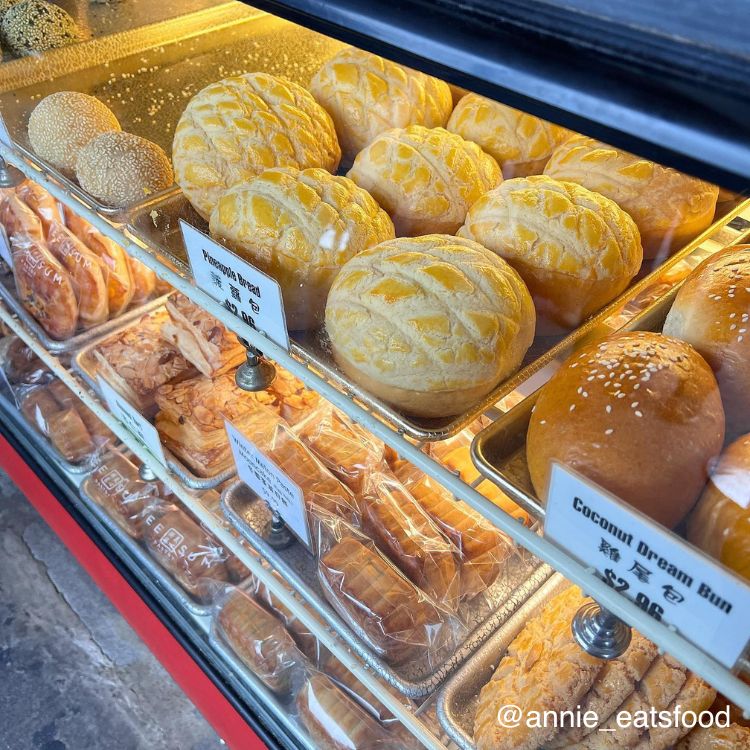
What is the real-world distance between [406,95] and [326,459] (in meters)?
0.81

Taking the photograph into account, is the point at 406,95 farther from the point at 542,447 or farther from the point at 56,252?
the point at 56,252

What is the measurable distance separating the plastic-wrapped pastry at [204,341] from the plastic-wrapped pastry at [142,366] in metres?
0.06

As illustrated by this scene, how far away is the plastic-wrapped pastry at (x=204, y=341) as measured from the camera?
1.86 metres

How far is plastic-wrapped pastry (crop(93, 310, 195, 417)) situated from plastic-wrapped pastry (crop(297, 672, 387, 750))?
827 millimetres

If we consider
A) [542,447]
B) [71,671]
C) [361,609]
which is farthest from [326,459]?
[71,671]

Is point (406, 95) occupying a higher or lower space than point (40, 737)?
higher

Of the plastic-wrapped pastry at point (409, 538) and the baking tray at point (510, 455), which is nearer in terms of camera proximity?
the baking tray at point (510, 455)

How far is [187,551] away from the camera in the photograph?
200 centimetres

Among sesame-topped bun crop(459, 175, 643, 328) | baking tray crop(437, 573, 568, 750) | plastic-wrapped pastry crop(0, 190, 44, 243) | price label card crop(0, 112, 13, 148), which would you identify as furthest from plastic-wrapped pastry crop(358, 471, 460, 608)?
plastic-wrapped pastry crop(0, 190, 44, 243)

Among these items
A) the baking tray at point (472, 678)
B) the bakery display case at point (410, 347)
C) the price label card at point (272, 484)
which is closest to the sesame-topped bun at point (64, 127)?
the bakery display case at point (410, 347)

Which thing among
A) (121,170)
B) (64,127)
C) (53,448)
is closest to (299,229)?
(121,170)

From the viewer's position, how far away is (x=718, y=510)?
0.76 meters

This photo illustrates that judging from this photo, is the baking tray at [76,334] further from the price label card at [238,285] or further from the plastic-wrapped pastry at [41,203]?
the price label card at [238,285]

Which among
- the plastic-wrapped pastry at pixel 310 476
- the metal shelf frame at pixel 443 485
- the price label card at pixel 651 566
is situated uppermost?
the price label card at pixel 651 566
